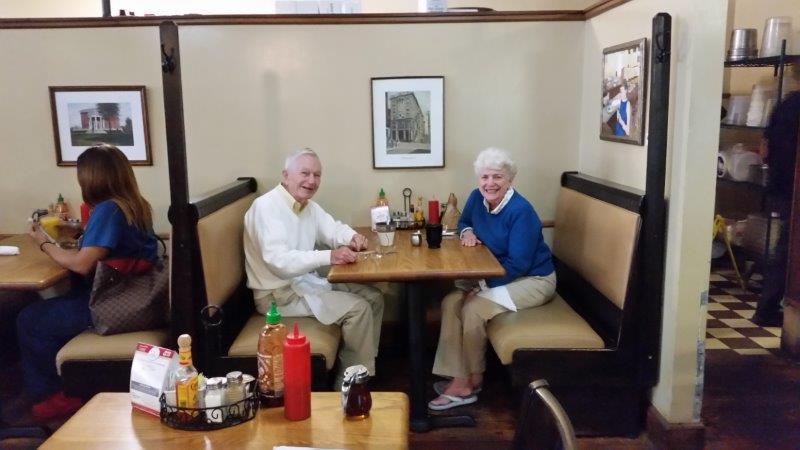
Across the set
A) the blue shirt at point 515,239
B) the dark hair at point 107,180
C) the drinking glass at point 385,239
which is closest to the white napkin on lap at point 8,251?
the dark hair at point 107,180

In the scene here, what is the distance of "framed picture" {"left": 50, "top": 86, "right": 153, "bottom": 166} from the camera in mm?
3820

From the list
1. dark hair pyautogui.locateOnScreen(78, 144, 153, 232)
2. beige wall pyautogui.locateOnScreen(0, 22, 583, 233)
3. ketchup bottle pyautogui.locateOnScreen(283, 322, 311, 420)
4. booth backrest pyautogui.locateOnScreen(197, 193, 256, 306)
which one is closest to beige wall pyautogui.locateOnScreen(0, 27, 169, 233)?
beige wall pyautogui.locateOnScreen(0, 22, 583, 233)

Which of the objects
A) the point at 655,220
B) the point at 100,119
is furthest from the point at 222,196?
the point at 655,220

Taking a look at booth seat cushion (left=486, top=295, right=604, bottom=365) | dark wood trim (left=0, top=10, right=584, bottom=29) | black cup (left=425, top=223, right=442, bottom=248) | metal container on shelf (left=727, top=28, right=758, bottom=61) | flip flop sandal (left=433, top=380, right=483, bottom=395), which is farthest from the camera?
metal container on shelf (left=727, top=28, right=758, bottom=61)

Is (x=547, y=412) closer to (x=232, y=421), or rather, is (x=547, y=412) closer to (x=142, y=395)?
(x=232, y=421)

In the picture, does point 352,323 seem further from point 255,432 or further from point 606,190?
point 255,432

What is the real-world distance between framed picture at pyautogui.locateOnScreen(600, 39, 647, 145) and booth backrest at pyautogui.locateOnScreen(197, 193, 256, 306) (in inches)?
74.0

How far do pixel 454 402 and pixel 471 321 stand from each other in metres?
0.44

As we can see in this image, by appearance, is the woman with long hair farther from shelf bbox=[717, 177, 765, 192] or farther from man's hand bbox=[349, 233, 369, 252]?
shelf bbox=[717, 177, 765, 192]

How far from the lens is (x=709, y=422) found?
3227 millimetres

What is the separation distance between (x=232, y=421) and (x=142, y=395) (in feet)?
0.87

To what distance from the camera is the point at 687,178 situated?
8.70ft

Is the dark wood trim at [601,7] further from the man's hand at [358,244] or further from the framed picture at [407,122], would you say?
the man's hand at [358,244]

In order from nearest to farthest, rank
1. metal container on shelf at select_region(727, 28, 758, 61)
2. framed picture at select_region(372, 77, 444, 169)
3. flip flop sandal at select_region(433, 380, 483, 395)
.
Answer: flip flop sandal at select_region(433, 380, 483, 395)
framed picture at select_region(372, 77, 444, 169)
metal container on shelf at select_region(727, 28, 758, 61)
